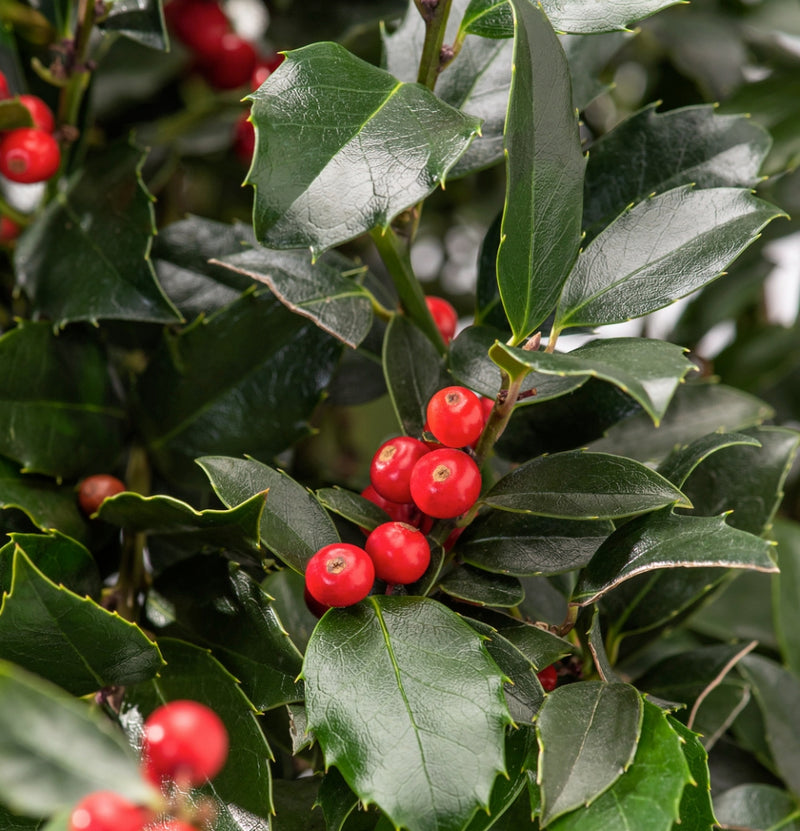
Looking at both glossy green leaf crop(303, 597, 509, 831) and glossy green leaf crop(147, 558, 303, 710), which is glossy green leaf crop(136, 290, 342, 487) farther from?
glossy green leaf crop(303, 597, 509, 831)

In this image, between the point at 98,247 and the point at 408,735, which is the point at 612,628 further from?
the point at 98,247

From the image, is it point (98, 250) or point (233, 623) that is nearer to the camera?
point (233, 623)

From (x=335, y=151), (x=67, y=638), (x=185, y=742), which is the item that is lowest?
(x=67, y=638)

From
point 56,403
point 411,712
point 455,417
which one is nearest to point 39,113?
point 56,403

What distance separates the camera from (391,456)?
545mm

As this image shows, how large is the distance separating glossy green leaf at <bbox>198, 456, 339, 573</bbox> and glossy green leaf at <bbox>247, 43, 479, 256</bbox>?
5.6 inches

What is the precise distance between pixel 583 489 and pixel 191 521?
0.24 meters

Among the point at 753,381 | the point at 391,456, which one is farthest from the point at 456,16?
the point at 753,381

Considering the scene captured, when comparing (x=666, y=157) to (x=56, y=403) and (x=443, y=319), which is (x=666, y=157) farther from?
(x=56, y=403)

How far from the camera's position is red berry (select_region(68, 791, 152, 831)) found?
31 cm

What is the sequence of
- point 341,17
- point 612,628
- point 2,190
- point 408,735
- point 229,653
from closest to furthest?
point 408,735
point 229,653
point 612,628
point 2,190
point 341,17

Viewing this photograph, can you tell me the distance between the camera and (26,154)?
0.69m

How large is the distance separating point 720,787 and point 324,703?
0.44m

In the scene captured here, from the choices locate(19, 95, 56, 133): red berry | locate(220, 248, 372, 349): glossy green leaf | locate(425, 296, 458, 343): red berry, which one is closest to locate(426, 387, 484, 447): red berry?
locate(220, 248, 372, 349): glossy green leaf
